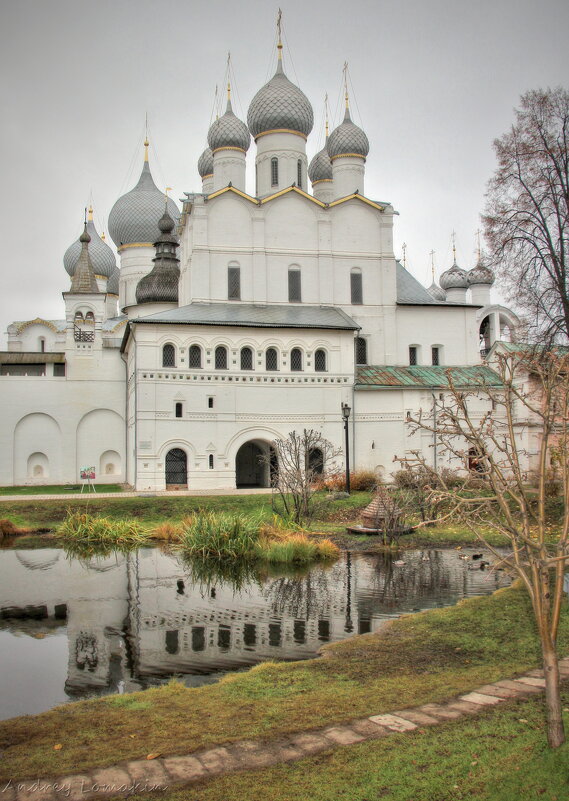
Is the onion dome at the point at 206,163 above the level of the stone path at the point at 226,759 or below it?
above

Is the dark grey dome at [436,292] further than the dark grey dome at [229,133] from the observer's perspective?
Yes

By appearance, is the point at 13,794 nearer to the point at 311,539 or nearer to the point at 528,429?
the point at 311,539

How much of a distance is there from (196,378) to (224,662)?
19.9 metres

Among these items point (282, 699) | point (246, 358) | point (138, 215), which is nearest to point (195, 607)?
point (282, 699)

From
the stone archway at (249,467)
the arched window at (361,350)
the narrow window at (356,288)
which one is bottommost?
the stone archway at (249,467)

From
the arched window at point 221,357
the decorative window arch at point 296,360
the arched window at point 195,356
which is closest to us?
the arched window at point 195,356

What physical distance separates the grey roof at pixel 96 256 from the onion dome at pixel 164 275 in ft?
33.2

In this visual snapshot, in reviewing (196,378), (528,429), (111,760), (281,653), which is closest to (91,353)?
(196,378)

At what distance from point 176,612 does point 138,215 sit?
33.3 metres

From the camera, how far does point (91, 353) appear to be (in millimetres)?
31844

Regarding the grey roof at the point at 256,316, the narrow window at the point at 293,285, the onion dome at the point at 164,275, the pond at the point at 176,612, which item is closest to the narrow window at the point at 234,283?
the grey roof at the point at 256,316

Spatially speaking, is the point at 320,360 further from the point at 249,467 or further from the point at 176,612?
the point at 176,612

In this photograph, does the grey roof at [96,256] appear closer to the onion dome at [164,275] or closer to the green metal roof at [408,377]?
the onion dome at [164,275]

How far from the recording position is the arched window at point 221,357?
91.0 ft
